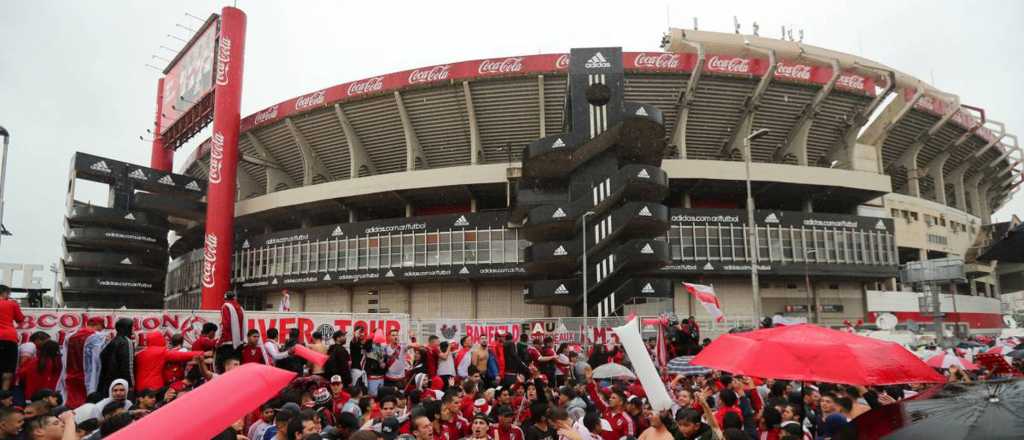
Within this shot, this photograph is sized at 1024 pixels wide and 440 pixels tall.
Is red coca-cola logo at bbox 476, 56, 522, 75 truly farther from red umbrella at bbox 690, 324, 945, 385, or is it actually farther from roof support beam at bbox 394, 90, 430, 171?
red umbrella at bbox 690, 324, 945, 385

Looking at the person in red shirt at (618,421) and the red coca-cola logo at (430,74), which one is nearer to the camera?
the person in red shirt at (618,421)

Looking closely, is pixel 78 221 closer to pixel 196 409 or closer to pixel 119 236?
pixel 119 236

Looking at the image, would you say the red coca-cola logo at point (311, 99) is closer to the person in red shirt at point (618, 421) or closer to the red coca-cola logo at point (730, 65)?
the red coca-cola logo at point (730, 65)

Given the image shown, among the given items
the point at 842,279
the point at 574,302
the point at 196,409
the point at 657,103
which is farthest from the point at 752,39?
the point at 196,409

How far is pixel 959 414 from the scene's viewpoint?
146 inches

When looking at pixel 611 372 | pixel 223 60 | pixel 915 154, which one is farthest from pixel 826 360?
pixel 915 154

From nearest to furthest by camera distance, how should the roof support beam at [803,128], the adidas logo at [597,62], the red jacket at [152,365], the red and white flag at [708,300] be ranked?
the red jacket at [152,365] < the red and white flag at [708,300] < the adidas logo at [597,62] < the roof support beam at [803,128]

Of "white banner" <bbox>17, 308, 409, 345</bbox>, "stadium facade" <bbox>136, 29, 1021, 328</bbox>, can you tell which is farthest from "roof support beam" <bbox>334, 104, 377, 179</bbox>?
"white banner" <bbox>17, 308, 409, 345</bbox>

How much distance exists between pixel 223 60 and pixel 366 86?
1026 cm

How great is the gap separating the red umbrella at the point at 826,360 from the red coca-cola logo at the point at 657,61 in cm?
3586

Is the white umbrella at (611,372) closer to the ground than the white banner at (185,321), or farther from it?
closer to the ground

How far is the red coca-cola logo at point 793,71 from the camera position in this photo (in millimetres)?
41094

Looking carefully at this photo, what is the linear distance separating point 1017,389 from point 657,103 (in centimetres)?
4039

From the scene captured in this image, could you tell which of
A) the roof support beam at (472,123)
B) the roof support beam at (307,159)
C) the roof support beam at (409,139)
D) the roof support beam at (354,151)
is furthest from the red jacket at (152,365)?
the roof support beam at (307,159)
